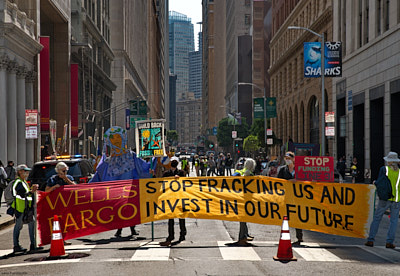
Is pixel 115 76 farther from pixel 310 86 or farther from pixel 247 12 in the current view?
pixel 247 12

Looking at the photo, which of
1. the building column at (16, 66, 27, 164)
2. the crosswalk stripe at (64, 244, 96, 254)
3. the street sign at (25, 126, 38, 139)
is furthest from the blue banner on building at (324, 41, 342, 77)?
the crosswalk stripe at (64, 244, 96, 254)

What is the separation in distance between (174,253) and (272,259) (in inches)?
72.8

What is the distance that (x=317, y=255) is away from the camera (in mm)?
11289

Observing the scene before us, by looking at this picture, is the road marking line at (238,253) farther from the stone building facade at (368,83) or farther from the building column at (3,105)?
the building column at (3,105)

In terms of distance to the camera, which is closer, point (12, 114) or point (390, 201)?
point (390, 201)


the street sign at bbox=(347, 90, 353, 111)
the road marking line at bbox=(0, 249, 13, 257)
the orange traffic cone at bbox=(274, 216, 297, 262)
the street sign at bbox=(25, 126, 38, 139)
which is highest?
the street sign at bbox=(347, 90, 353, 111)

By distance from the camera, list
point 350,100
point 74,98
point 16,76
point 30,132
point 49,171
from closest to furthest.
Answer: point 49,171
point 30,132
point 350,100
point 16,76
point 74,98

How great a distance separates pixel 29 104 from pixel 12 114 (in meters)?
4.87

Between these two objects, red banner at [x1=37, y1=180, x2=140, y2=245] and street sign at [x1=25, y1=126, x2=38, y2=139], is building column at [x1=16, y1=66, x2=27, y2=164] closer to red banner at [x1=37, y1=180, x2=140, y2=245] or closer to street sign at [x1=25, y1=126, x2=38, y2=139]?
street sign at [x1=25, y1=126, x2=38, y2=139]

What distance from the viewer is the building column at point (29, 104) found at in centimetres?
4338

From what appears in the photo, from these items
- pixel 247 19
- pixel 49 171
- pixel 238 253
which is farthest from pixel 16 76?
pixel 247 19

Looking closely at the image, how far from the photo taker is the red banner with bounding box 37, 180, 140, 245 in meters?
12.2

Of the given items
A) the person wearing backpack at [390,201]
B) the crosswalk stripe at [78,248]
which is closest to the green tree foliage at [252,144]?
the person wearing backpack at [390,201]

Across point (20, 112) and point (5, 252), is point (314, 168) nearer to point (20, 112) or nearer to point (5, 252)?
point (5, 252)
